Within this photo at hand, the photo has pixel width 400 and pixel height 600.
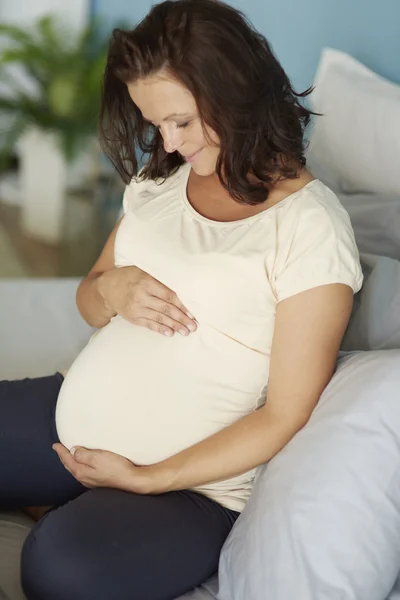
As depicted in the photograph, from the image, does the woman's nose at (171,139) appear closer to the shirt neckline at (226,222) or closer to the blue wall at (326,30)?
the shirt neckline at (226,222)

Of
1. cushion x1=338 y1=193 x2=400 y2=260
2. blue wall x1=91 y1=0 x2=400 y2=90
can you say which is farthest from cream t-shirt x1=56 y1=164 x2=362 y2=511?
blue wall x1=91 y1=0 x2=400 y2=90

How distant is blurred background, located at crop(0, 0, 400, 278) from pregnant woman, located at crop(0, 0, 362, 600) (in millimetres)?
1806

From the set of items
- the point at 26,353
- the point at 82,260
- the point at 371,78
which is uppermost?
the point at 371,78

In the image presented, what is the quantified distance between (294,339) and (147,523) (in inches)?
12.3

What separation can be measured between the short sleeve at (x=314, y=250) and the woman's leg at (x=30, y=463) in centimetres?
45

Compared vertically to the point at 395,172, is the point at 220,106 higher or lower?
higher

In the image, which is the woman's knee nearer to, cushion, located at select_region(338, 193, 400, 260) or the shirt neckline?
the shirt neckline

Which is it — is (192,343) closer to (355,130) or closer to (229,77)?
(229,77)

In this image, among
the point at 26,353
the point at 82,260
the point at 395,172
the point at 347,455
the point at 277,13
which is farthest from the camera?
the point at 82,260

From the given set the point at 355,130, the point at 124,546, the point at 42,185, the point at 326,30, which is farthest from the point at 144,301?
the point at 42,185

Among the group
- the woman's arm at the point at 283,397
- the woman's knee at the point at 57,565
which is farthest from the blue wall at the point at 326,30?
the woman's knee at the point at 57,565

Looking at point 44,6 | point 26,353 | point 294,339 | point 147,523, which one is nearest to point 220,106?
point 294,339

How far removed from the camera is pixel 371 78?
167cm

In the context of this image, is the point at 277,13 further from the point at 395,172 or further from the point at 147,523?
the point at 147,523
